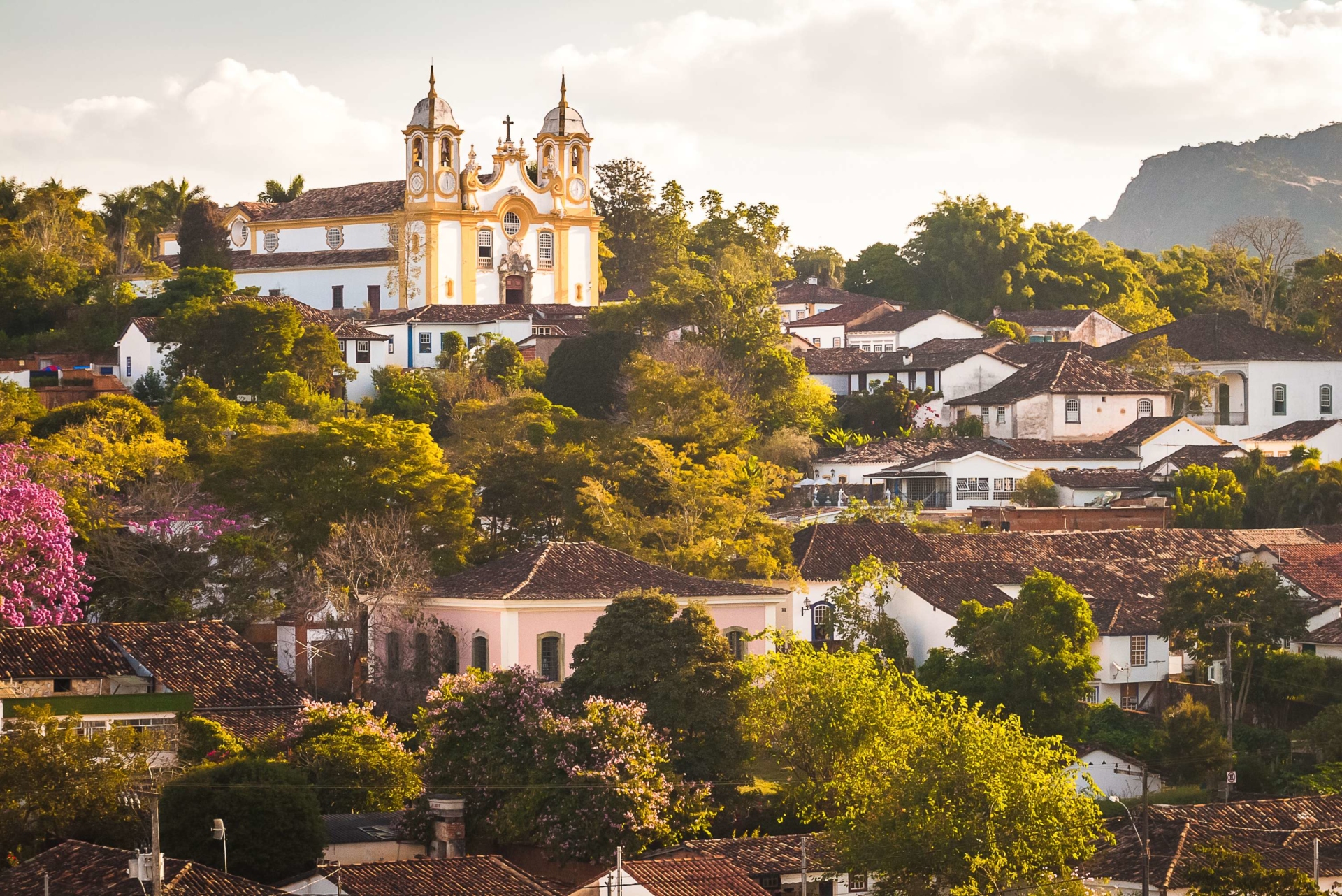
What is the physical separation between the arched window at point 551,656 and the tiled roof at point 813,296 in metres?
49.0

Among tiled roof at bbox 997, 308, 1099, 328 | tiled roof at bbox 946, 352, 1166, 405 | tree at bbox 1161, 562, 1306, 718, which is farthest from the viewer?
tiled roof at bbox 997, 308, 1099, 328

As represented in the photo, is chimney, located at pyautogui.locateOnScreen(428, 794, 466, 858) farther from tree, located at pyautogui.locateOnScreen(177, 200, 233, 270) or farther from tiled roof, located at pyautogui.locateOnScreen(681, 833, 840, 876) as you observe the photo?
tree, located at pyautogui.locateOnScreen(177, 200, 233, 270)

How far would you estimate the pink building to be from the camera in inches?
1663

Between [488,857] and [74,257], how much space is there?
49306mm

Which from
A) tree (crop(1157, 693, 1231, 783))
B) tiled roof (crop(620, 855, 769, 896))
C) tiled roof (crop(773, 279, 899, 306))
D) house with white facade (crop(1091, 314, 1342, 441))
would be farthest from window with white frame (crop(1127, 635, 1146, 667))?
Answer: tiled roof (crop(773, 279, 899, 306))

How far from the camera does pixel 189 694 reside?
3612cm

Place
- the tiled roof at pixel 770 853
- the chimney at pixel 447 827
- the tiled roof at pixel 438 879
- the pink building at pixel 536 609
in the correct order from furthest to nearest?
the pink building at pixel 536 609 < the chimney at pixel 447 827 < the tiled roof at pixel 770 853 < the tiled roof at pixel 438 879

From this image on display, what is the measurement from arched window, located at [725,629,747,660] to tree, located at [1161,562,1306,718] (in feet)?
32.9

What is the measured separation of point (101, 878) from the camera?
2828cm

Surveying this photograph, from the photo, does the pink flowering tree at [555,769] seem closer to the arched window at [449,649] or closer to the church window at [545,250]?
the arched window at [449,649]

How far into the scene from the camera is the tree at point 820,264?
108 m

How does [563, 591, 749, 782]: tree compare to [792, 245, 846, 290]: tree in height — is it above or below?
below

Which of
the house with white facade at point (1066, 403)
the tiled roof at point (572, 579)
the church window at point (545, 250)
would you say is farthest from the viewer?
the church window at point (545, 250)

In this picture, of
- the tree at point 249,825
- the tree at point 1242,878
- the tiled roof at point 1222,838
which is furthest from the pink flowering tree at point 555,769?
the tree at point 1242,878
